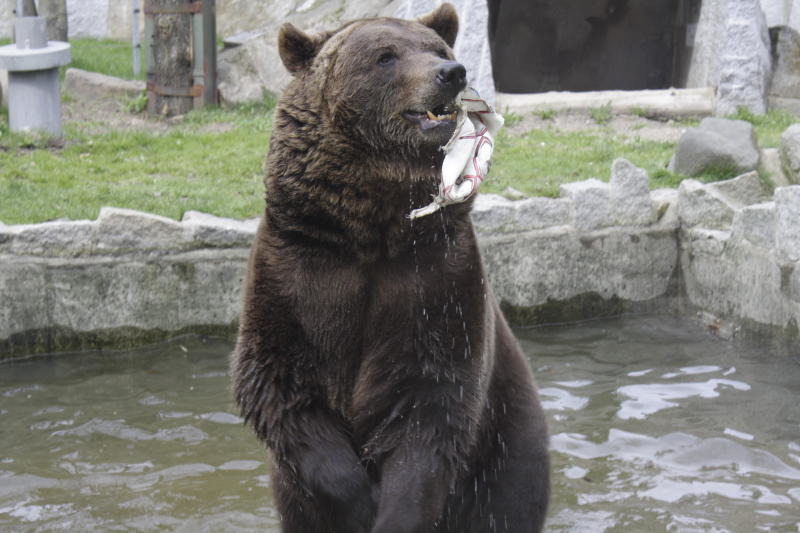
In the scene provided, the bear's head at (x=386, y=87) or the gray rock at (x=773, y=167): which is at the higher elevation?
the bear's head at (x=386, y=87)

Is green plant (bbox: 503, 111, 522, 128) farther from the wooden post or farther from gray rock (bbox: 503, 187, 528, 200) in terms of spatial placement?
the wooden post

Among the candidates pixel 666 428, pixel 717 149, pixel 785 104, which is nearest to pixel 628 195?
pixel 717 149

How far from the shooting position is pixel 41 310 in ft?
21.8

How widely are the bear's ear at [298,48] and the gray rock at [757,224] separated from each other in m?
3.87

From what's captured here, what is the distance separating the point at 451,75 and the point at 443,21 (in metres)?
0.52

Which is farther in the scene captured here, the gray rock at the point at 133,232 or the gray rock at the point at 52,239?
the gray rock at the point at 133,232

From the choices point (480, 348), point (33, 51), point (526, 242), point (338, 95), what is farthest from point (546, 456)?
point (33, 51)

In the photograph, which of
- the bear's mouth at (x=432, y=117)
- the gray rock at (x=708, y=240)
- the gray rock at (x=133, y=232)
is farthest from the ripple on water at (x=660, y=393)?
the bear's mouth at (x=432, y=117)

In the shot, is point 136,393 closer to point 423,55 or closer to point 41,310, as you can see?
point 41,310

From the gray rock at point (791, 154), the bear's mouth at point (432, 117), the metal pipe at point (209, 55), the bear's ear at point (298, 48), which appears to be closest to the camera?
the bear's mouth at point (432, 117)

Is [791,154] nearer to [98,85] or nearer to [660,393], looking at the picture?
[660,393]

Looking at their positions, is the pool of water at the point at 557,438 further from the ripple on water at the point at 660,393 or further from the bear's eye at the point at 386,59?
the bear's eye at the point at 386,59

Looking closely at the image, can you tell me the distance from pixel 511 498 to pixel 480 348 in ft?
2.14

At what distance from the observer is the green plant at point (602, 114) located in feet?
35.0
